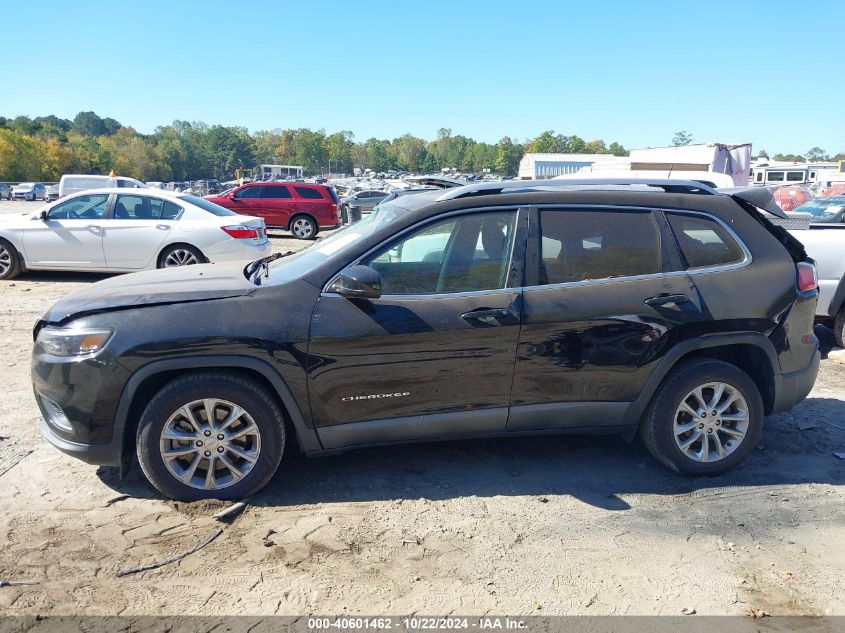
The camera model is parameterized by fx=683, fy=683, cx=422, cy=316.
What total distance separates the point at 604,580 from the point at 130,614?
2139mm

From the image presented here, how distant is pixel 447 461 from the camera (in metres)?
4.50

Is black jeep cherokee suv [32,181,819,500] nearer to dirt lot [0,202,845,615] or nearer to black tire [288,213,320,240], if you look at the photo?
dirt lot [0,202,845,615]

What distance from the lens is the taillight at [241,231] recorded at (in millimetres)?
10906

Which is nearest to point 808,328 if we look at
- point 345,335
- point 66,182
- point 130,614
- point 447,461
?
point 447,461

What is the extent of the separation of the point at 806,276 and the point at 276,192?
18.2 metres

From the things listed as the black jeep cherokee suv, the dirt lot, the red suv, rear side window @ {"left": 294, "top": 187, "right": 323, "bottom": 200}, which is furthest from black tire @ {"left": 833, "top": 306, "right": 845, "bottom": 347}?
rear side window @ {"left": 294, "top": 187, "right": 323, "bottom": 200}

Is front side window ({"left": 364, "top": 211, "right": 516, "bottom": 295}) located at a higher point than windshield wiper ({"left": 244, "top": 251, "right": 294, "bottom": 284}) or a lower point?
higher

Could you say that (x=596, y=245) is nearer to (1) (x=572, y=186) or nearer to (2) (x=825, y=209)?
(1) (x=572, y=186)

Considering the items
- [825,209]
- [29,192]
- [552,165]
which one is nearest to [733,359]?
[825,209]

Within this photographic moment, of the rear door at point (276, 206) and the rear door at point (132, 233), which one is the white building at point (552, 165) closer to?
the rear door at point (276, 206)

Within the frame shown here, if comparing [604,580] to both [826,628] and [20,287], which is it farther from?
[20,287]

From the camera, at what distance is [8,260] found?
35.7 ft

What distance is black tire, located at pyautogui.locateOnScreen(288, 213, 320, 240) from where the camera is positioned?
819 inches

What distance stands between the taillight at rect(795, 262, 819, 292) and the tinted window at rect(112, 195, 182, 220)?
362 inches
